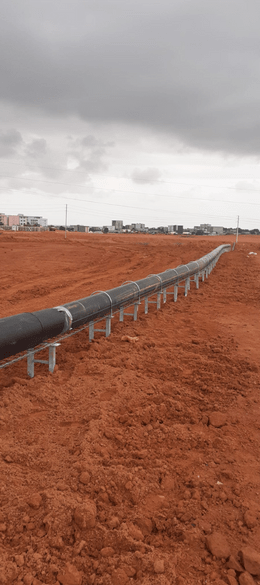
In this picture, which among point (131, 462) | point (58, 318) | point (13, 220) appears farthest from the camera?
point (13, 220)

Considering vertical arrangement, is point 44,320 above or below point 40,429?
above

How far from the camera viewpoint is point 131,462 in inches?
152

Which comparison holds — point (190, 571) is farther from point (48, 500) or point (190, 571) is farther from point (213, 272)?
point (213, 272)

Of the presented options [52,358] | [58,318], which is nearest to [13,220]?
[58,318]

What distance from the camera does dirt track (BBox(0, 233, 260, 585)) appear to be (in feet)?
9.02

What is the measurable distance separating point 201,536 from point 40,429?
2251 millimetres

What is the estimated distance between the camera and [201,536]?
117 inches

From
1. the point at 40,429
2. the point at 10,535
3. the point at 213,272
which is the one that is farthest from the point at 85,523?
the point at 213,272

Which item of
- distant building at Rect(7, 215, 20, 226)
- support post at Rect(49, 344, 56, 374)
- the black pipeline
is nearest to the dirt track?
support post at Rect(49, 344, 56, 374)

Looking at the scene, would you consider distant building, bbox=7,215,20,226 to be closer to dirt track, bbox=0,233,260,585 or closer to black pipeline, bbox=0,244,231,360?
black pipeline, bbox=0,244,231,360

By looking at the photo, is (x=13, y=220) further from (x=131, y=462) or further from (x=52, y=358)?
(x=131, y=462)

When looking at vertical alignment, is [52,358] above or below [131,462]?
above

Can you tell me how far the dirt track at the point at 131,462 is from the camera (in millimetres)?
2748

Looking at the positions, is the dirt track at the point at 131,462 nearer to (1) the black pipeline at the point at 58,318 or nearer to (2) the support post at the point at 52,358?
(2) the support post at the point at 52,358
